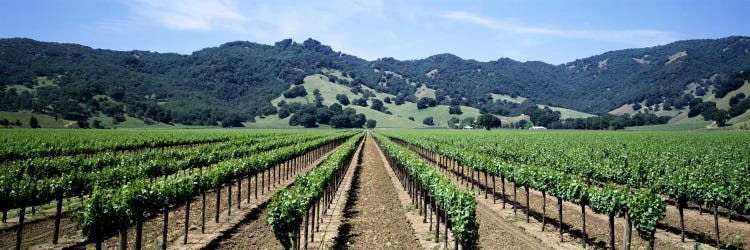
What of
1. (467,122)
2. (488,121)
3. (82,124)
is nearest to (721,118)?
(488,121)

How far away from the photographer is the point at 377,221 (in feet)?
62.9

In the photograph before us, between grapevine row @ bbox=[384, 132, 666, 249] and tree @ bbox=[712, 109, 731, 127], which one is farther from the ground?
tree @ bbox=[712, 109, 731, 127]

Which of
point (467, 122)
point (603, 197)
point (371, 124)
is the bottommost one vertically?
point (603, 197)

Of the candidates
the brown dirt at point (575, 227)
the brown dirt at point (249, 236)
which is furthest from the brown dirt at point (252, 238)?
the brown dirt at point (575, 227)

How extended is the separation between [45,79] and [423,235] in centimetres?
22848

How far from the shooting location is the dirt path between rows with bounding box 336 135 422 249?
15.9 meters

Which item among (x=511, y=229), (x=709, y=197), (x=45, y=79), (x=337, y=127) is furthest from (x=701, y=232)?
(x=45, y=79)

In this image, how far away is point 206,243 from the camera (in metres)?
15.0

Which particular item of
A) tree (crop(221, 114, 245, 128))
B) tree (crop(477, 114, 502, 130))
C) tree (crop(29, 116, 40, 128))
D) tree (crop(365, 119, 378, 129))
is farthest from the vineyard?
tree (crop(365, 119, 378, 129))

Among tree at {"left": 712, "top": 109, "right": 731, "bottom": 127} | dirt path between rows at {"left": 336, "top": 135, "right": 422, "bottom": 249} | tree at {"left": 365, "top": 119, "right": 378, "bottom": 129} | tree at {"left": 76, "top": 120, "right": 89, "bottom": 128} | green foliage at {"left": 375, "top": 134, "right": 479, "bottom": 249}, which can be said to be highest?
tree at {"left": 712, "top": 109, "right": 731, "bottom": 127}

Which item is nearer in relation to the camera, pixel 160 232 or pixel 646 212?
pixel 646 212

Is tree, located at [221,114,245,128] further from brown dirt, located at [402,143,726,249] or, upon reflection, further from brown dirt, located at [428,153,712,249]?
brown dirt, located at [428,153,712,249]

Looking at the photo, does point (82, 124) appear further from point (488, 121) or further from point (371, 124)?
point (488, 121)

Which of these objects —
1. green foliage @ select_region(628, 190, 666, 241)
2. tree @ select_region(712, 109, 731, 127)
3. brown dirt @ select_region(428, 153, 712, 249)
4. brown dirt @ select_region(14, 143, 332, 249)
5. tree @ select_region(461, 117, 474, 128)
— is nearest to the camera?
green foliage @ select_region(628, 190, 666, 241)
